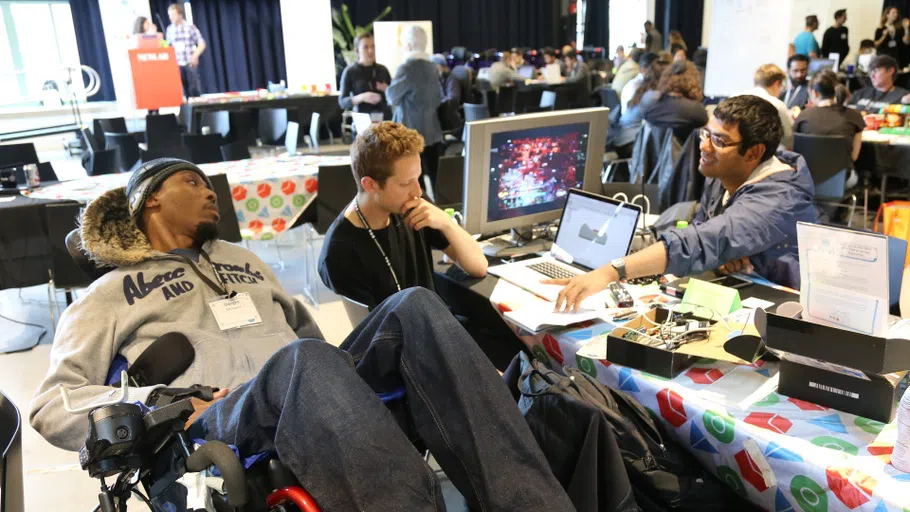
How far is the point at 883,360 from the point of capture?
4.20ft

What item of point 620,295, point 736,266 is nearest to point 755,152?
point 736,266

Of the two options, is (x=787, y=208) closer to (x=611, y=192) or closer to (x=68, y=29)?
(x=611, y=192)

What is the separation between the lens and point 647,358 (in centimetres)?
159

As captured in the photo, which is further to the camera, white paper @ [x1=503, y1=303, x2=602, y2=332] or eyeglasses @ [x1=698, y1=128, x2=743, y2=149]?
eyeglasses @ [x1=698, y1=128, x2=743, y2=149]

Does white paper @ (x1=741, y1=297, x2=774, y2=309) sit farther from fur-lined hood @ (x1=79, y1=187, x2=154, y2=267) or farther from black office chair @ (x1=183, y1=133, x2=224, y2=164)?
black office chair @ (x1=183, y1=133, x2=224, y2=164)

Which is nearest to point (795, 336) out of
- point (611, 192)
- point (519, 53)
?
point (611, 192)

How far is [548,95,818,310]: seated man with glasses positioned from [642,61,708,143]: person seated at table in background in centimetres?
222

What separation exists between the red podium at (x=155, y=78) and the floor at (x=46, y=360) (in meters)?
2.80

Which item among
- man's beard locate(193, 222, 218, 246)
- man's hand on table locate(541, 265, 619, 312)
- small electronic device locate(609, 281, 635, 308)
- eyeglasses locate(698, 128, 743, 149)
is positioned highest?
eyeglasses locate(698, 128, 743, 149)

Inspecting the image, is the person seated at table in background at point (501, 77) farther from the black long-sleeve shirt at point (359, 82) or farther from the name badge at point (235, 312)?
the name badge at point (235, 312)

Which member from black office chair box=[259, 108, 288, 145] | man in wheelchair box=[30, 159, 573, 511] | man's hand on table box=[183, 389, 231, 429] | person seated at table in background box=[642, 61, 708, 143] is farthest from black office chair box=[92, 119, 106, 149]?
man's hand on table box=[183, 389, 231, 429]

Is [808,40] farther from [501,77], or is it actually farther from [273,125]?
[273,125]

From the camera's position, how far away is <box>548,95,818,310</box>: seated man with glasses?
2031mm

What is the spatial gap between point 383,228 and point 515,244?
639mm
